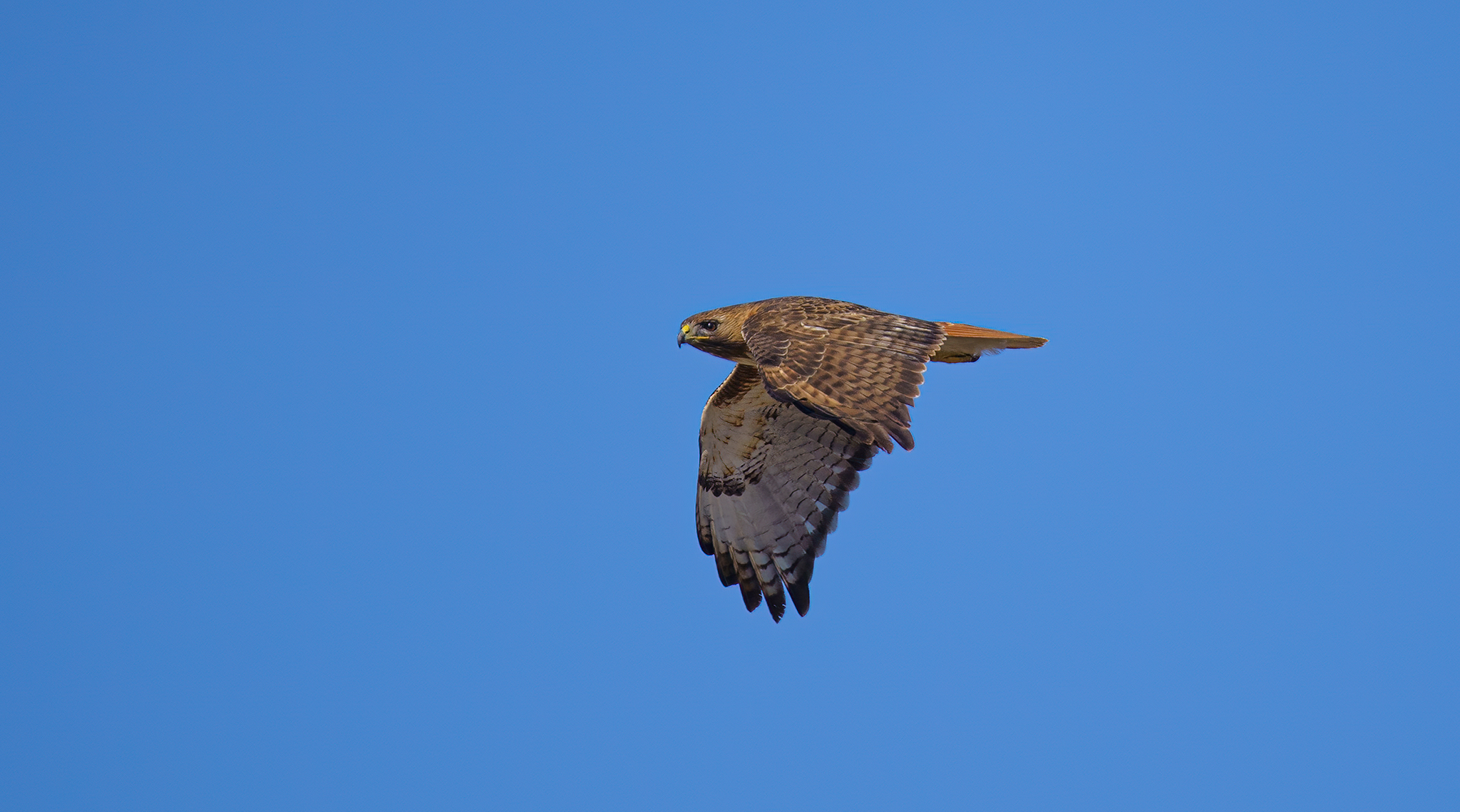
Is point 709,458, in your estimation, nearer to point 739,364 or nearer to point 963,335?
point 739,364

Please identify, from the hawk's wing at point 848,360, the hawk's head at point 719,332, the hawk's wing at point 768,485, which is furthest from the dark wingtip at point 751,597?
the hawk's wing at point 848,360

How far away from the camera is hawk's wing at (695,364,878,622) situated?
9898 mm

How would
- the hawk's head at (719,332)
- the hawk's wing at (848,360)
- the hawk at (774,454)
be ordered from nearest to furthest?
the hawk's wing at (848,360)
the hawk at (774,454)
the hawk's head at (719,332)

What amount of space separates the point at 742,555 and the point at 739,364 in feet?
4.62

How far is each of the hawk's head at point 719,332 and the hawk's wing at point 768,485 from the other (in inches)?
13.3

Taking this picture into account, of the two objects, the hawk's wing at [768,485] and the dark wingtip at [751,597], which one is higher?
the hawk's wing at [768,485]

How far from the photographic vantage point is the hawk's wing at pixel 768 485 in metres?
9.90

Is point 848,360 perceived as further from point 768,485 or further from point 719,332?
point 768,485

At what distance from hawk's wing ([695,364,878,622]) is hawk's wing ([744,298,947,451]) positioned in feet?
4.66

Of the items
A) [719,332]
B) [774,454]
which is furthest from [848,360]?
[774,454]

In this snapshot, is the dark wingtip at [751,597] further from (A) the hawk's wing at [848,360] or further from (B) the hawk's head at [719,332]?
(A) the hawk's wing at [848,360]

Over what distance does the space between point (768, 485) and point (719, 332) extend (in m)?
1.45

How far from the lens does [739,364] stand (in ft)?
32.2

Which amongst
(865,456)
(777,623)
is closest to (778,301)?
(865,456)
